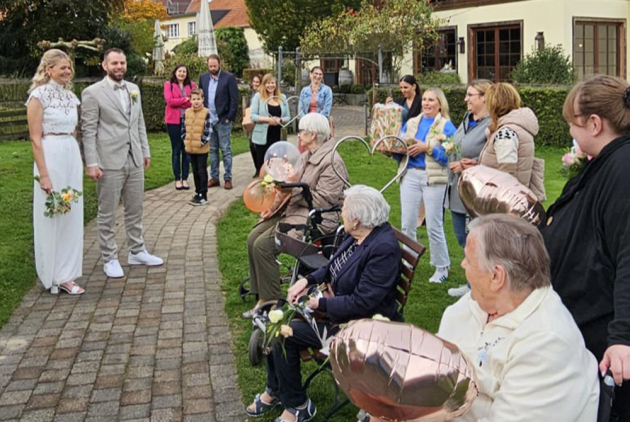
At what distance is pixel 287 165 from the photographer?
5.77 meters

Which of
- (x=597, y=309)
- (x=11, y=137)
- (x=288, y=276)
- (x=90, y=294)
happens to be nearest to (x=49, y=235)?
(x=90, y=294)

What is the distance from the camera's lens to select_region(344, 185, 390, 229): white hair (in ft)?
13.5

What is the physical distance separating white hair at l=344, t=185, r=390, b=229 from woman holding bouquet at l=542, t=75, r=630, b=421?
1.28 meters

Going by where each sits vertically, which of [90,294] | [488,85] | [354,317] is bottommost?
[90,294]

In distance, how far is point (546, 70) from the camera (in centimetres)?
2194

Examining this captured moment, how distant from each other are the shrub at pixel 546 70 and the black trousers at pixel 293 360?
1926 centimetres

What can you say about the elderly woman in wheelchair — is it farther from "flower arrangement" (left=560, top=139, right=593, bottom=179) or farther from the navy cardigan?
"flower arrangement" (left=560, top=139, right=593, bottom=179)

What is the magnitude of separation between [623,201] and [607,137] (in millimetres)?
283

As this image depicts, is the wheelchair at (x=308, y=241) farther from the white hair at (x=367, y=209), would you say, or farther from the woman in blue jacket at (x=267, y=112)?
the woman in blue jacket at (x=267, y=112)

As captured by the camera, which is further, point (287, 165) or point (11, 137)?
point (11, 137)

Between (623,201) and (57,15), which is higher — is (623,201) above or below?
below

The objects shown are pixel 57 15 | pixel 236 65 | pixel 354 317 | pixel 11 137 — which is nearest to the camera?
pixel 354 317

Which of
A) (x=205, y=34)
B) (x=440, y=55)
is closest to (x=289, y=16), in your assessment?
(x=440, y=55)

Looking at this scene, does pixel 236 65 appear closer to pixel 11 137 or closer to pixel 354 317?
pixel 11 137
